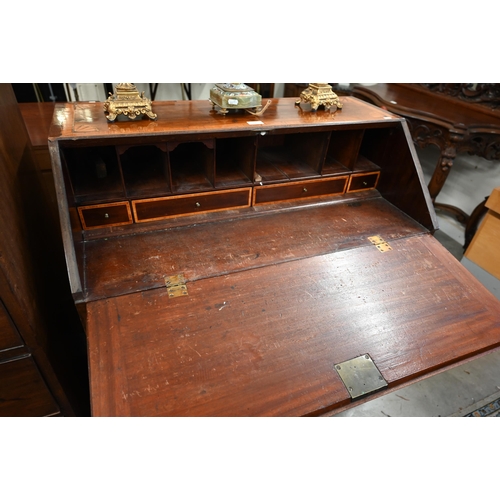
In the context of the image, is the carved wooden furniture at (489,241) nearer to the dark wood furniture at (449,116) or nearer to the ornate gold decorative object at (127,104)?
the dark wood furniture at (449,116)

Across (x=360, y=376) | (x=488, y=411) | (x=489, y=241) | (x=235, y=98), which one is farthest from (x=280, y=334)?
(x=489, y=241)

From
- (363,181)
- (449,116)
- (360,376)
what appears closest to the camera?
(360,376)

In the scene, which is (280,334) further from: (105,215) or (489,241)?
(489,241)

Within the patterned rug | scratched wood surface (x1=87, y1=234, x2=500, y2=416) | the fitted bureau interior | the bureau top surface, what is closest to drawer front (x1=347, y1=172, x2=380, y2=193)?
the fitted bureau interior

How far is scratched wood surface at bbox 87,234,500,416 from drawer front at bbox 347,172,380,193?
493 mm

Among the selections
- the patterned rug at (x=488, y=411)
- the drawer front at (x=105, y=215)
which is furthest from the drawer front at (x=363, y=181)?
the patterned rug at (x=488, y=411)

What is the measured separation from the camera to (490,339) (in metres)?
1.03

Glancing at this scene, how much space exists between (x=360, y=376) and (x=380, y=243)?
0.64 m

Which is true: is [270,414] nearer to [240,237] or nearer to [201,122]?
[240,237]

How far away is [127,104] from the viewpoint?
1222mm

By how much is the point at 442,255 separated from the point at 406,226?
0.21 meters

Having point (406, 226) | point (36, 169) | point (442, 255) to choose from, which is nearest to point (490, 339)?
point (442, 255)

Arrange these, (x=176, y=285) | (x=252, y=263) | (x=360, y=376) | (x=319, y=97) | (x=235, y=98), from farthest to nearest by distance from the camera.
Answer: (x=319, y=97), (x=235, y=98), (x=252, y=263), (x=176, y=285), (x=360, y=376)

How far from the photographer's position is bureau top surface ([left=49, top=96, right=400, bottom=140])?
1.14m
